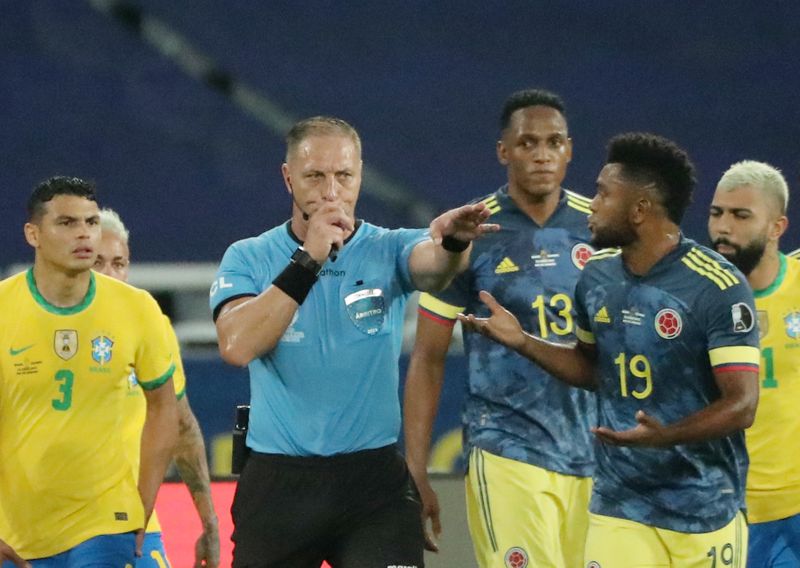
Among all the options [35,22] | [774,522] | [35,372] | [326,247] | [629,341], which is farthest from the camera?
[35,22]

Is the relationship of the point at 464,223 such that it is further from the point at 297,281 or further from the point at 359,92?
the point at 359,92

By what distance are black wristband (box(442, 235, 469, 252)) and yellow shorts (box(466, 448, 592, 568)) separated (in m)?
1.25

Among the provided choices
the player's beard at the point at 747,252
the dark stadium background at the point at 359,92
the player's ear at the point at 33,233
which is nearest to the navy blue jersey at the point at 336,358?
the player's ear at the point at 33,233

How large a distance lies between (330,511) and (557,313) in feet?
4.10

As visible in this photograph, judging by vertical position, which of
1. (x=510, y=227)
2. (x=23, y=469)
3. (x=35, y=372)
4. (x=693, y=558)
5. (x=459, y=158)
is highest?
(x=459, y=158)

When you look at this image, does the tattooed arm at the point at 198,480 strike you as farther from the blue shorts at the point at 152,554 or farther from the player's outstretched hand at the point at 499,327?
the player's outstretched hand at the point at 499,327

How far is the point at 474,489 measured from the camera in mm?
5035

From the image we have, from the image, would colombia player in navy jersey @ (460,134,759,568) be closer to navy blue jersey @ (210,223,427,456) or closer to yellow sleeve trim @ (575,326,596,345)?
yellow sleeve trim @ (575,326,596,345)

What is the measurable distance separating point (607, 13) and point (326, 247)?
7.25 m

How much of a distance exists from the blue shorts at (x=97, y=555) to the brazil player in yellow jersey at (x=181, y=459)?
13.6 inches

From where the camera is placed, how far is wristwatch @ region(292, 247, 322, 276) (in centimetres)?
390

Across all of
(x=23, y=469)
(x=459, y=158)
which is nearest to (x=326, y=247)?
(x=23, y=469)

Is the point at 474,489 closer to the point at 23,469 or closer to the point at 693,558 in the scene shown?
the point at 693,558

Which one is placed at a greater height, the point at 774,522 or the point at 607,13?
the point at 607,13
